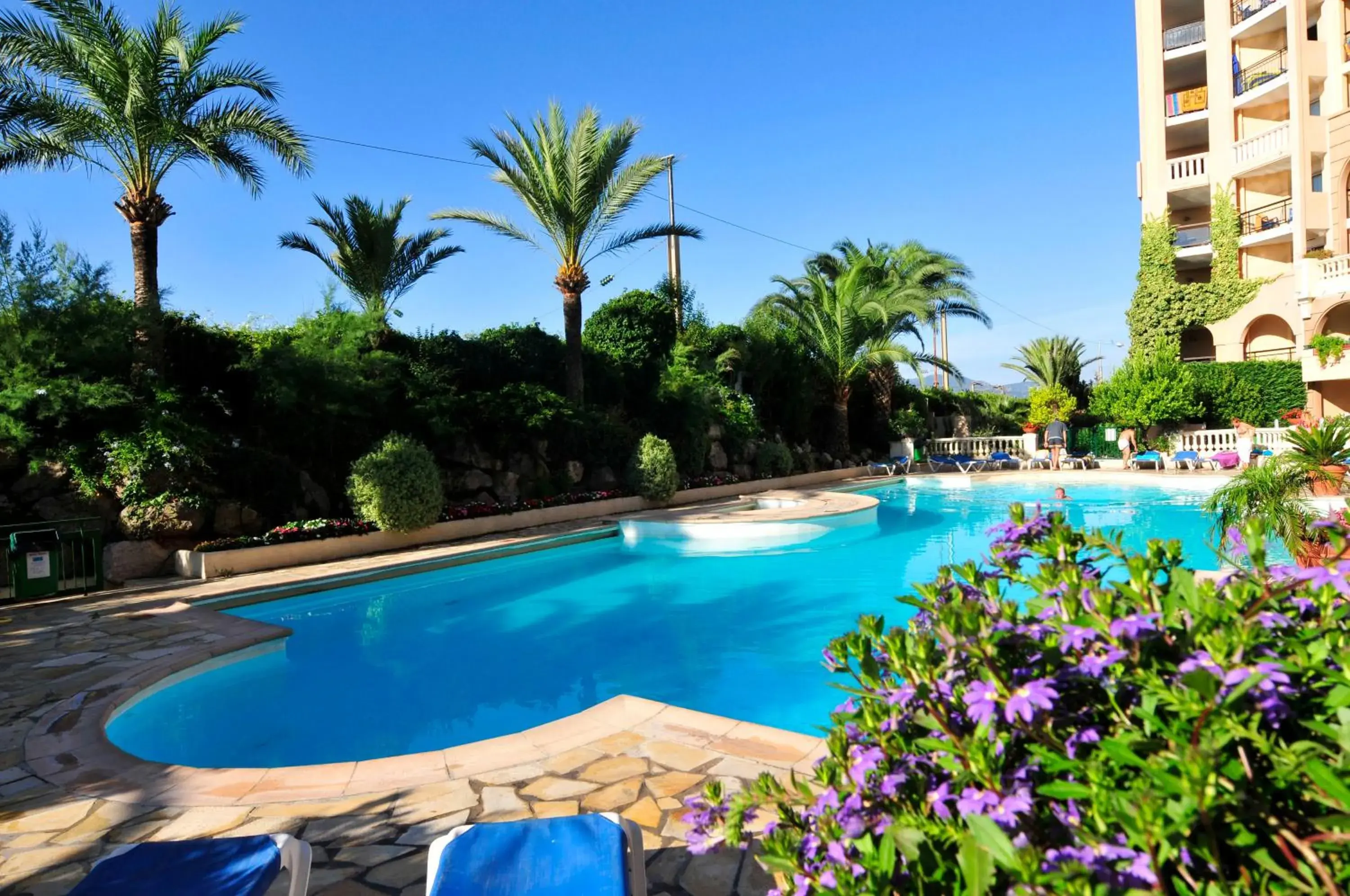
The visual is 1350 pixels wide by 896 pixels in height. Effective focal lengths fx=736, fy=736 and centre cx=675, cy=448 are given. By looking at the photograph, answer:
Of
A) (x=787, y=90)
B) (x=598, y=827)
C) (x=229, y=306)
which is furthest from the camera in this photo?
(x=787, y=90)

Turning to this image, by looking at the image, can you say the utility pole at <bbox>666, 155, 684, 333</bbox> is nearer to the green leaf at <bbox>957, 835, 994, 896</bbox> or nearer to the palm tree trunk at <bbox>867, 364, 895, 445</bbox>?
the palm tree trunk at <bbox>867, 364, 895, 445</bbox>

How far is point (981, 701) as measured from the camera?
1250 mm

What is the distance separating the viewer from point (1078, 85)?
17109 millimetres

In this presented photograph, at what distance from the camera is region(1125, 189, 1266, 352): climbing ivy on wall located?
25.6m

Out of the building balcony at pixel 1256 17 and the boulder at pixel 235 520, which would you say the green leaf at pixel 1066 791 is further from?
the building balcony at pixel 1256 17

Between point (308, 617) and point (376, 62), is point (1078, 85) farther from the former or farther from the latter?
point (308, 617)

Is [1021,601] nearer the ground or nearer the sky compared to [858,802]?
nearer the sky

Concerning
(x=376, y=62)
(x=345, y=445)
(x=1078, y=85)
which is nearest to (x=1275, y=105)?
(x=1078, y=85)

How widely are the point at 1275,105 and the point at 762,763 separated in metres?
33.2

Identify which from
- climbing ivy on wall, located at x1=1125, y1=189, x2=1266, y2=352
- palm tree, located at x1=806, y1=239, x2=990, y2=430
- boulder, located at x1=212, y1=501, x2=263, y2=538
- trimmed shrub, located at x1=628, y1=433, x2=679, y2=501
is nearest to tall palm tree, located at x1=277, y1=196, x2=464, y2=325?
boulder, located at x1=212, y1=501, x2=263, y2=538

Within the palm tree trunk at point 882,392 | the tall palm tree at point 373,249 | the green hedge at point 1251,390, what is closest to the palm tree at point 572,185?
the tall palm tree at point 373,249

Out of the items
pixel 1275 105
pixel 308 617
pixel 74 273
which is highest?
pixel 1275 105

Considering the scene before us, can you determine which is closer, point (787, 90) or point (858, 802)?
point (858, 802)

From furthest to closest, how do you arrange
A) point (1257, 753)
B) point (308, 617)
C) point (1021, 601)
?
1. point (308, 617)
2. point (1021, 601)
3. point (1257, 753)
